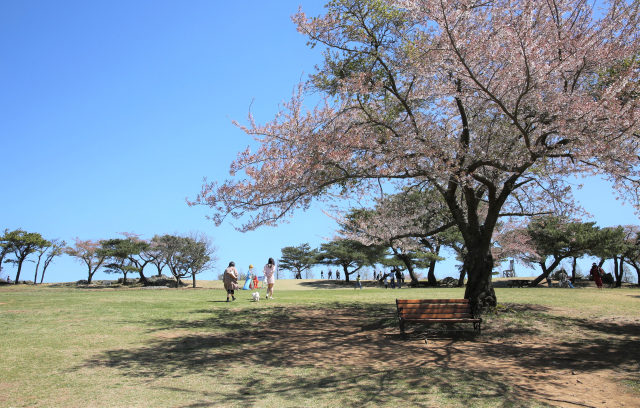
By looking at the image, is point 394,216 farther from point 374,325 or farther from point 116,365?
point 116,365

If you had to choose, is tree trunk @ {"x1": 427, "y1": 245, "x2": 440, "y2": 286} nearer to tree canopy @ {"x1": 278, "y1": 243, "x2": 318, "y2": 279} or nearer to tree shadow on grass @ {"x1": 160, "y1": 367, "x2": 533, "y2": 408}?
tree canopy @ {"x1": 278, "y1": 243, "x2": 318, "y2": 279}

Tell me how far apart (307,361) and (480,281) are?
6228 mm

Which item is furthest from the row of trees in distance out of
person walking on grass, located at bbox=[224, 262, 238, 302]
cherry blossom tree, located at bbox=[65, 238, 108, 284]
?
person walking on grass, located at bbox=[224, 262, 238, 302]

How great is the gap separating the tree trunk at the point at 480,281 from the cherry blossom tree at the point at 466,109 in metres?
0.03

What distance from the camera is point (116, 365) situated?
684 cm

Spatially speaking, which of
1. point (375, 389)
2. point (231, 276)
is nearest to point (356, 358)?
point (375, 389)

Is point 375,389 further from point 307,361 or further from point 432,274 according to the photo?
point 432,274

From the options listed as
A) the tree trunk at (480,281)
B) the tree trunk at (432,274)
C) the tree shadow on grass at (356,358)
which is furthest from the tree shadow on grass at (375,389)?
the tree trunk at (432,274)

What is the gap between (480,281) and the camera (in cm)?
1134

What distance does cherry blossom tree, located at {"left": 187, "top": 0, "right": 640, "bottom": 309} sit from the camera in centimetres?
886

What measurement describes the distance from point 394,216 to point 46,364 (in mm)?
11516

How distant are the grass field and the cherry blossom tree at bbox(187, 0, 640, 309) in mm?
2811

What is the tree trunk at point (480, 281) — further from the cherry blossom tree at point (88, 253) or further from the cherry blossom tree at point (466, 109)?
the cherry blossom tree at point (88, 253)

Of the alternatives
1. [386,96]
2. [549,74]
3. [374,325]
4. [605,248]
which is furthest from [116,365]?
[605,248]
